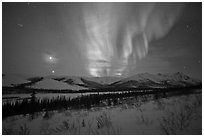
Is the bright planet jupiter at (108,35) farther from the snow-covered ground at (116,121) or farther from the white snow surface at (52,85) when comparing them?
the snow-covered ground at (116,121)

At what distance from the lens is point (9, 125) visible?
8.69 ft

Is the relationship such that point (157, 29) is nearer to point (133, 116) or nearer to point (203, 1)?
point (203, 1)

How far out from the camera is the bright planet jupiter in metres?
2.97

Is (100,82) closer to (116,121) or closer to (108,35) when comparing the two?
(116,121)

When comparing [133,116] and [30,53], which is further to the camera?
[30,53]

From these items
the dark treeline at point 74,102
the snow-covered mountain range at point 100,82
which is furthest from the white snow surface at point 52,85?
the dark treeline at point 74,102

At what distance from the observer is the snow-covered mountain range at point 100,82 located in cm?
285

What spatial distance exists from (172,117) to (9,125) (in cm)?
287

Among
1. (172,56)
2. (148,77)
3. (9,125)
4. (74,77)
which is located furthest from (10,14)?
(172,56)

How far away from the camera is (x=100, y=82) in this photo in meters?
2.93

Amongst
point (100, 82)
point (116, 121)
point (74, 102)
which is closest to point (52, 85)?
point (74, 102)

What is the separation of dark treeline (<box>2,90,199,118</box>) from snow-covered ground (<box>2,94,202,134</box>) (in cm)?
9

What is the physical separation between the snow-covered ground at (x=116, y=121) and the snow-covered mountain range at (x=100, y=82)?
41 centimetres

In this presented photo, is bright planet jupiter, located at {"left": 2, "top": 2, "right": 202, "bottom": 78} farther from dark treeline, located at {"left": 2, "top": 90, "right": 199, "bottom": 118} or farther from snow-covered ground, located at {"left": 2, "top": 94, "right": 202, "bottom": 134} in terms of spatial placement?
snow-covered ground, located at {"left": 2, "top": 94, "right": 202, "bottom": 134}
